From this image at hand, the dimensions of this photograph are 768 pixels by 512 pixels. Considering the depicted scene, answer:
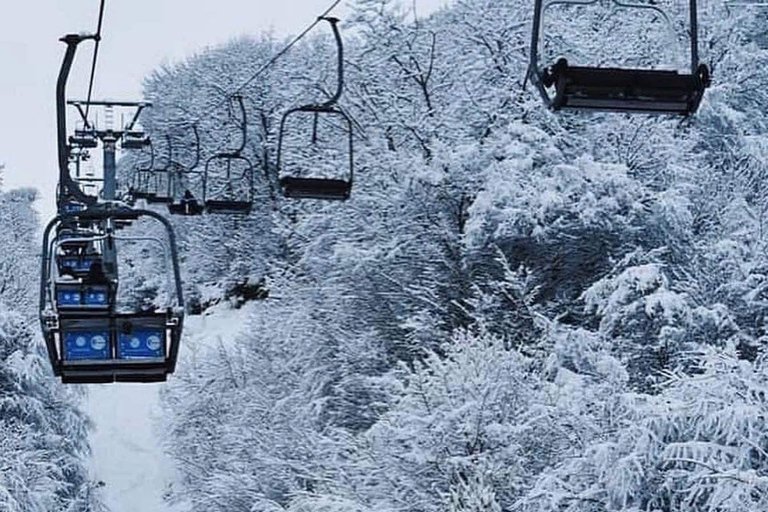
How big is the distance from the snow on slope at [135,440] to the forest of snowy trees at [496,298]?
2.05 metres

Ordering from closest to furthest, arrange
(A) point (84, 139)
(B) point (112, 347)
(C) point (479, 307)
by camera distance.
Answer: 1. (B) point (112, 347)
2. (A) point (84, 139)
3. (C) point (479, 307)

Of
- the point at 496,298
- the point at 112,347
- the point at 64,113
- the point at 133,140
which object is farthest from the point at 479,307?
the point at 64,113

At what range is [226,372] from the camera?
24.3 m

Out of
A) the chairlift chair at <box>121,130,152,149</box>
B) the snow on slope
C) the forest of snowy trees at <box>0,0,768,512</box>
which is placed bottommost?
the snow on slope

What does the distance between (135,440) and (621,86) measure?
1088 inches

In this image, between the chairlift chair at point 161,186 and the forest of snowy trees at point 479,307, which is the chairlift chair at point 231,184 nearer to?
the chairlift chair at point 161,186

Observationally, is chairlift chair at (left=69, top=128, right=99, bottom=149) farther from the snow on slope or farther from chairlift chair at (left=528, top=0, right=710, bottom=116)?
chairlift chair at (left=528, top=0, right=710, bottom=116)

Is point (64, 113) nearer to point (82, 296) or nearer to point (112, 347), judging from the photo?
point (112, 347)

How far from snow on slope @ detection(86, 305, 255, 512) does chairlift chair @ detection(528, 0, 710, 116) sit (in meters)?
21.9

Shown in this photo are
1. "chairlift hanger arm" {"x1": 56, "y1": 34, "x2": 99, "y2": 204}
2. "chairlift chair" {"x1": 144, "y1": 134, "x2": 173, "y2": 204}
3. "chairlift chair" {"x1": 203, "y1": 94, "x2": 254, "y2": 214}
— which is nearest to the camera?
"chairlift hanger arm" {"x1": 56, "y1": 34, "x2": 99, "y2": 204}

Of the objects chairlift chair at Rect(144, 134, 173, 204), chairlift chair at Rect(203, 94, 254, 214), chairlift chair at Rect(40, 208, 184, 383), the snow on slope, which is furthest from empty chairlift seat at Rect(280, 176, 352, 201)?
the snow on slope

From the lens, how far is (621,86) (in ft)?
15.6

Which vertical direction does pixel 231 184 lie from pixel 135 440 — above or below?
above

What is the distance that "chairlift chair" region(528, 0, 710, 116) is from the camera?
466cm
